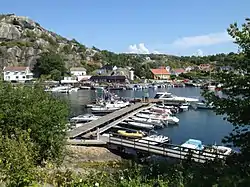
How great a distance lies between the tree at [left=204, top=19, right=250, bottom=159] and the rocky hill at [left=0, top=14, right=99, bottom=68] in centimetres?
12935

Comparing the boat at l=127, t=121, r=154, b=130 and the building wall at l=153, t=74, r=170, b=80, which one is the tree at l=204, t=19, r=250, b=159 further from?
the building wall at l=153, t=74, r=170, b=80

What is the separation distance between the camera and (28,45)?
13800 cm

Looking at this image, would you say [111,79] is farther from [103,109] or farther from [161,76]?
[103,109]

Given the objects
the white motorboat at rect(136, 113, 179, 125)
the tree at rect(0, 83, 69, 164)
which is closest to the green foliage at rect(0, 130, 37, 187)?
the tree at rect(0, 83, 69, 164)

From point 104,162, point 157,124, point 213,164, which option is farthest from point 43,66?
point 213,164

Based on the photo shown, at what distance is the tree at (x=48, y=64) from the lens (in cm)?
12681

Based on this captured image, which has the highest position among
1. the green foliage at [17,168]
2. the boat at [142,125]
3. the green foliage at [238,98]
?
the green foliage at [238,98]

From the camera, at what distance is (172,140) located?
36.5m

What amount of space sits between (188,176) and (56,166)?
39.3 feet

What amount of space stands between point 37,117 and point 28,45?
124 m

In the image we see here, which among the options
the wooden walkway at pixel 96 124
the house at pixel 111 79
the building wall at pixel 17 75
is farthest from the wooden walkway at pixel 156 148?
the building wall at pixel 17 75

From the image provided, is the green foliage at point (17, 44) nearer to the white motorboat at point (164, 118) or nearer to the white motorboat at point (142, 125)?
the white motorboat at point (164, 118)

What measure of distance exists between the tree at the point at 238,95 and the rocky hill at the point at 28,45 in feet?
424

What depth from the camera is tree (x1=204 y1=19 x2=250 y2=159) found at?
8.77 meters
